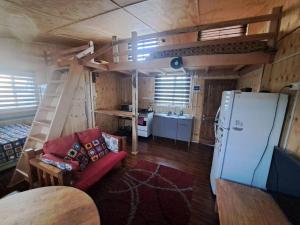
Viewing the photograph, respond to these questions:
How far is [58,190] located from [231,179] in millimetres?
2167

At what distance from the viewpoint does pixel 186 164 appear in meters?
3.11

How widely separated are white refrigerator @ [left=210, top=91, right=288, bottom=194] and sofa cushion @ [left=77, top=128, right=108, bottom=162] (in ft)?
6.64

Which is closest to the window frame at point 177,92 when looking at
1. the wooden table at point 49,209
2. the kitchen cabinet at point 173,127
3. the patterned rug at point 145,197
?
the kitchen cabinet at point 173,127

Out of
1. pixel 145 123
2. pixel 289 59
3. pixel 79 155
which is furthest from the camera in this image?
pixel 145 123

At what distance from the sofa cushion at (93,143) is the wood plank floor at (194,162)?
2.47 ft

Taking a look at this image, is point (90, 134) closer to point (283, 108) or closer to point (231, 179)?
point (231, 179)

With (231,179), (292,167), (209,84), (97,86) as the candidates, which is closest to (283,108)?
(292,167)

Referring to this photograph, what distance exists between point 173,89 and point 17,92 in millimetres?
4051

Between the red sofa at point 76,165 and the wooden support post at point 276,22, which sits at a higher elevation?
the wooden support post at point 276,22

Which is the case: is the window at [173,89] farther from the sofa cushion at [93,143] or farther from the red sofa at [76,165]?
the red sofa at [76,165]

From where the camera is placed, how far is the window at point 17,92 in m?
2.87

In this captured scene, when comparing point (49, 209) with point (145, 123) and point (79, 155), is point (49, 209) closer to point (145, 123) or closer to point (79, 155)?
point (79, 155)

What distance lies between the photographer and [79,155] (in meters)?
2.22

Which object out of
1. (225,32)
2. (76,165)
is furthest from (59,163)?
(225,32)
